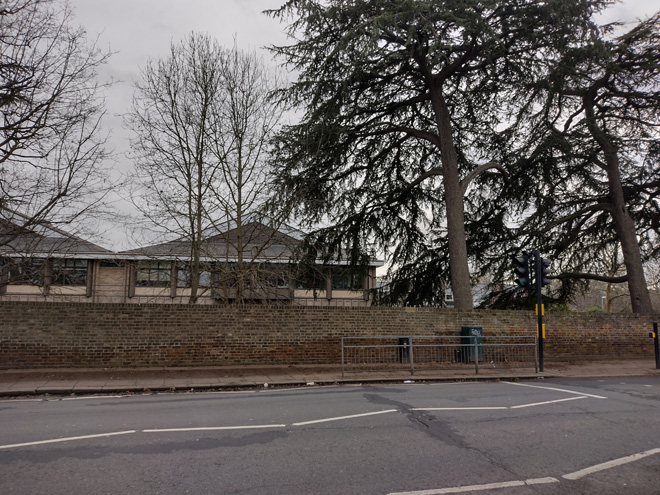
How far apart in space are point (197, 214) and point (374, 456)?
12473 millimetres

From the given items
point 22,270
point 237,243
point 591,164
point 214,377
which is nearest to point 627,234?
A: point 591,164

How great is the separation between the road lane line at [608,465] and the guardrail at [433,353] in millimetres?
8608

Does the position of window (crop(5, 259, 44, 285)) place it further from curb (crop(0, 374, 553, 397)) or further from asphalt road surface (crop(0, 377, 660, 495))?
asphalt road surface (crop(0, 377, 660, 495))

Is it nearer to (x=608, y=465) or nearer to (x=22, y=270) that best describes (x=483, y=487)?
(x=608, y=465)

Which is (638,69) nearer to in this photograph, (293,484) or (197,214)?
(197,214)

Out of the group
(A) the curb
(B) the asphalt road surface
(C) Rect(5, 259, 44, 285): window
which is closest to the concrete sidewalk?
(A) the curb

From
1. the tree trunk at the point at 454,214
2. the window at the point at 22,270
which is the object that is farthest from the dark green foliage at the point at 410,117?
the window at the point at 22,270

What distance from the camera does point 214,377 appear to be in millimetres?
12484

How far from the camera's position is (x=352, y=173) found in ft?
65.9

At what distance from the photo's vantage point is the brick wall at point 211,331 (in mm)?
12750

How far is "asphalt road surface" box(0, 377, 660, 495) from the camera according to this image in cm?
465

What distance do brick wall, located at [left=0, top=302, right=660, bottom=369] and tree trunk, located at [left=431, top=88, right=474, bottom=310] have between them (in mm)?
1499

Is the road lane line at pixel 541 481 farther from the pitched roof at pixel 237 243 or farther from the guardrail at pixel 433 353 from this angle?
the pitched roof at pixel 237 243

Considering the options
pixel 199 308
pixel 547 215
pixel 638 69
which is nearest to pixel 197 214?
pixel 199 308
